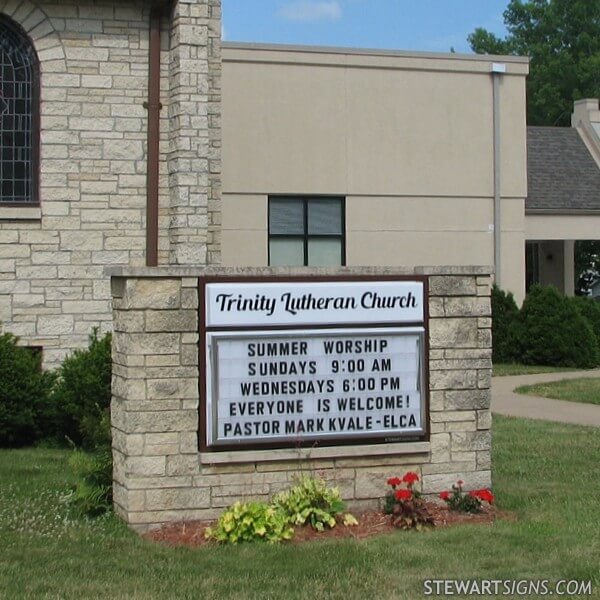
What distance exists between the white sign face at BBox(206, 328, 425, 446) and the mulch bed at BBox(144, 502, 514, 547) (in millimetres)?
594

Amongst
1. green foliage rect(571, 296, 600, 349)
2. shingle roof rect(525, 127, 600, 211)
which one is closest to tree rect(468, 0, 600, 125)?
shingle roof rect(525, 127, 600, 211)

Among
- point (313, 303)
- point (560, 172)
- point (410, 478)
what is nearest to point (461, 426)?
point (410, 478)

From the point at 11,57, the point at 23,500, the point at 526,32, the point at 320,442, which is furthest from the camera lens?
the point at 526,32

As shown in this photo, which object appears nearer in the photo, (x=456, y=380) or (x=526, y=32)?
(x=456, y=380)

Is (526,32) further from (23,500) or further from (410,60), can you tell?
(23,500)

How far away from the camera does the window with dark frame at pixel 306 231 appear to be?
22.3 metres

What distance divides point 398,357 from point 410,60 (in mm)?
15359

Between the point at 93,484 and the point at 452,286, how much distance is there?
316cm

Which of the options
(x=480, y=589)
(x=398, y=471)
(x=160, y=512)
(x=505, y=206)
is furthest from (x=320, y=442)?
(x=505, y=206)

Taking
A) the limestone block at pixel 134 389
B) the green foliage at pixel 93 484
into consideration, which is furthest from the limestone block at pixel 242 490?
the green foliage at pixel 93 484

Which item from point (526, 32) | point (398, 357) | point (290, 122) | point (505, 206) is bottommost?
point (398, 357)

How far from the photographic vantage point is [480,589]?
661cm

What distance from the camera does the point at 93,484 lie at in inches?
346

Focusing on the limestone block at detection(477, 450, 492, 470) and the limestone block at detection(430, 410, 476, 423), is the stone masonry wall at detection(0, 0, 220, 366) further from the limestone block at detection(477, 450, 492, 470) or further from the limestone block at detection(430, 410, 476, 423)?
the limestone block at detection(477, 450, 492, 470)
